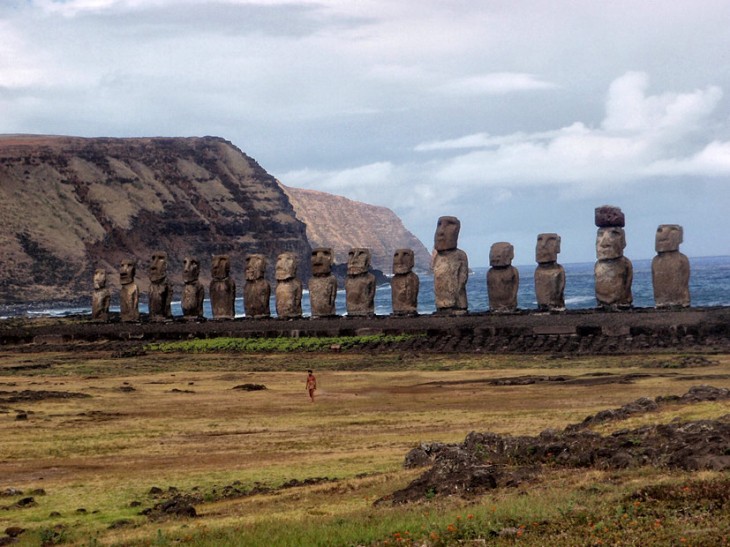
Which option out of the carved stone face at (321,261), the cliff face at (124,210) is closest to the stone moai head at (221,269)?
the carved stone face at (321,261)

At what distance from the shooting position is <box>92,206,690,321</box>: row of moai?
34.0m

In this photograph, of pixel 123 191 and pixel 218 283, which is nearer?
pixel 218 283

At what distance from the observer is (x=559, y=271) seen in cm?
3541

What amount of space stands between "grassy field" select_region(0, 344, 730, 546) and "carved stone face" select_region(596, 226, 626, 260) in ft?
16.1

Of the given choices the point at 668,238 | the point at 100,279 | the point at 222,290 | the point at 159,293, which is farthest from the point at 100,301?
the point at 668,238

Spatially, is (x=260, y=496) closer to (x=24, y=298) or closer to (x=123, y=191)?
(x=24, y=298)

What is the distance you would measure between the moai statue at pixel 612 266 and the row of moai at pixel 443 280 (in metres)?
0.03

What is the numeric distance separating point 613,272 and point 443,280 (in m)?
5.33

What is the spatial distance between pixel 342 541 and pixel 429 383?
52.0 ft

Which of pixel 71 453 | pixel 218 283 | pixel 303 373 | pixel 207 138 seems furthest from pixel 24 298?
pixel 71 453

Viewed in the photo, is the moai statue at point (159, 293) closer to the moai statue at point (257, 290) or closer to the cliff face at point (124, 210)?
the moai statue at point (257, 290)

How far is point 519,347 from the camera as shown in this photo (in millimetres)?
33000

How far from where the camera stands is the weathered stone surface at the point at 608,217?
34.8 m

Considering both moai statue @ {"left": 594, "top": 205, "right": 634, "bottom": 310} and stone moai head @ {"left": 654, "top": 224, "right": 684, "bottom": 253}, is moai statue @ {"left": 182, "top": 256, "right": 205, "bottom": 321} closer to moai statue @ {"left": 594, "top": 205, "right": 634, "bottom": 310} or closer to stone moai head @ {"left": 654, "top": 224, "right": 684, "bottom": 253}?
moai statue @ {"left": 594, "top": 205, "right": 634, "bottom": 310}
